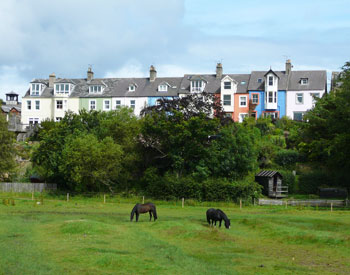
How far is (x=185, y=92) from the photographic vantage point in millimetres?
92750

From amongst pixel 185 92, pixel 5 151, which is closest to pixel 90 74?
pixel 185 92

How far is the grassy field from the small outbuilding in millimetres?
24716

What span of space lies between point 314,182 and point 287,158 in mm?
6294

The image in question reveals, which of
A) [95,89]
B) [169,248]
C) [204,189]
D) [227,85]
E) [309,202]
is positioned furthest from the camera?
[95,89]

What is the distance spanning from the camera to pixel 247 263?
63.5 ft

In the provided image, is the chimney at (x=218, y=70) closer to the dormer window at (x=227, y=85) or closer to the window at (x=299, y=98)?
the dormer window at (x=227, y=85)

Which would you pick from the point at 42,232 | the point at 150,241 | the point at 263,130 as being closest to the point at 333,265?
the point at 150,241

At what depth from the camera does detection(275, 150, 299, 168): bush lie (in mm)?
67250

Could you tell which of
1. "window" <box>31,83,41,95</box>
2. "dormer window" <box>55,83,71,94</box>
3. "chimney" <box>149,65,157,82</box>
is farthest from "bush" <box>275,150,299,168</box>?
"window" <box>31,83,41,95</box>

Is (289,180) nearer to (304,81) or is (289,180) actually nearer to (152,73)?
(304,81)

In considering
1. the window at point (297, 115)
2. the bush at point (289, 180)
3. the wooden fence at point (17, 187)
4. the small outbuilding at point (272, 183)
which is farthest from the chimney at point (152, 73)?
the small outbuilding at point (272, 183)

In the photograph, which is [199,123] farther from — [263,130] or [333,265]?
[333,265]

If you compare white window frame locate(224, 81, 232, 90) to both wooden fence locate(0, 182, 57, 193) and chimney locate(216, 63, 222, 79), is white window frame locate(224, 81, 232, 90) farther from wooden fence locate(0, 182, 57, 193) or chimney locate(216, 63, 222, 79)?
wooden fence locate(0, 182, 57, 193)

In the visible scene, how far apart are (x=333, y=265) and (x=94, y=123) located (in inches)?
2063
